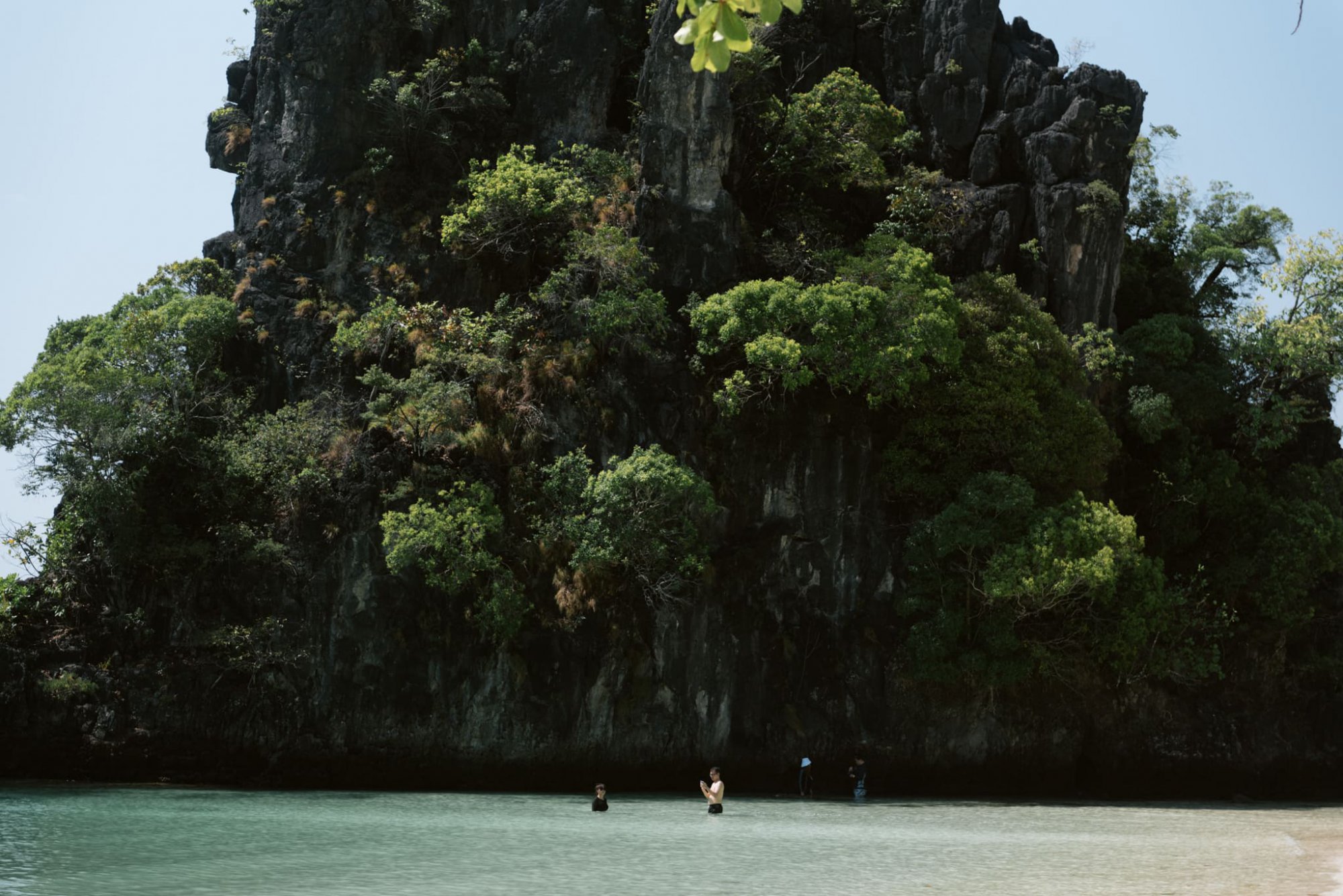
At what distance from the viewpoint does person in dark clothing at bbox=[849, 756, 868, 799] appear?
949 inches

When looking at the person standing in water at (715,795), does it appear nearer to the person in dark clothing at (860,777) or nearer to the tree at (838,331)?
the person in dark clothing at (860,777)

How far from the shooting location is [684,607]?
2538 centimetres

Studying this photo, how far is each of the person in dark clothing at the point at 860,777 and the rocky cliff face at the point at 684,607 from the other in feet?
2.97

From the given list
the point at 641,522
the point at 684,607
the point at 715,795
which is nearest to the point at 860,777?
the point at 684,607

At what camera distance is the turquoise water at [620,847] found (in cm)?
1223

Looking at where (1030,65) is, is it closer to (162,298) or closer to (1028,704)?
(1028,704)

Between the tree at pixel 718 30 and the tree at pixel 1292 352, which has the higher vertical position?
the tree at pixel 1292 352

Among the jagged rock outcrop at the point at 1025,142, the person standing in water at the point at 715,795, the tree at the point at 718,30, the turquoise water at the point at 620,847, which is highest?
the jagged rock outcrop at the point at 1025,142

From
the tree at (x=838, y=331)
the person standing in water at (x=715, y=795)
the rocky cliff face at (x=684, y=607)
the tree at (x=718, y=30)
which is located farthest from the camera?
the tree at (x=838, y=331)

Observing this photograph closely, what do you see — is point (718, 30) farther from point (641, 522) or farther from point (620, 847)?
point (641, 522)

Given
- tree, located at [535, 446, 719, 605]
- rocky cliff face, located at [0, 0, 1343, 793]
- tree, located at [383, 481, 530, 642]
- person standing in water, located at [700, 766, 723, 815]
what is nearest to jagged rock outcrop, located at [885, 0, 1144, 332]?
rocky cliff face, located at [0, 0, 1343, 793]

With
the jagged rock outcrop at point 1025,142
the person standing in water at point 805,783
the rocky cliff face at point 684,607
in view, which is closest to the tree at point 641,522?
the rocky cliff face at point 684,607

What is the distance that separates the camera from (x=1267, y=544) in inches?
1097

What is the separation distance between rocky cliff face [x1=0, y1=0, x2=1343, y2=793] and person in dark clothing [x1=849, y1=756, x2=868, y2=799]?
91 cm
